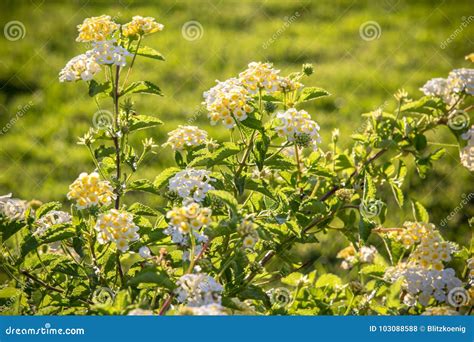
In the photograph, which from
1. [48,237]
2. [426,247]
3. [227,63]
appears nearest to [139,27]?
[48,237]

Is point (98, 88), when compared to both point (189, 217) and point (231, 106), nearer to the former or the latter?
point (231, 106)

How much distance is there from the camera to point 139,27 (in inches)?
78.4

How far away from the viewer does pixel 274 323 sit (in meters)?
1.73

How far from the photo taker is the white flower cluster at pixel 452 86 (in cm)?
197

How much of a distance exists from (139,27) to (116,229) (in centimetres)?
61

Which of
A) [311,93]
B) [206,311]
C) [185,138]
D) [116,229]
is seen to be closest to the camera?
[206,311]

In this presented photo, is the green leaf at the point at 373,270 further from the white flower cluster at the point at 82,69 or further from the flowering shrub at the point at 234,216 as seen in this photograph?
the white flower cluster at the point at 82,69

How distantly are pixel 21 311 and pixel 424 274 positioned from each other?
43.0 inches

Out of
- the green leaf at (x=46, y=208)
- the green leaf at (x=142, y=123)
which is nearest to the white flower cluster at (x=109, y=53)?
the green leaf at (x=142, y=123)

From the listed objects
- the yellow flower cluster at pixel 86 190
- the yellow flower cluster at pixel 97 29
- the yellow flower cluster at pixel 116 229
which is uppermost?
the yellow flower cluster at pixel 97 29

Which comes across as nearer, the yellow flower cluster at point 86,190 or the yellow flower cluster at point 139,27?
the yellow flower cluster at point 86,190

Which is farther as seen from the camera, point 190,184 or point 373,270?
point 373,270

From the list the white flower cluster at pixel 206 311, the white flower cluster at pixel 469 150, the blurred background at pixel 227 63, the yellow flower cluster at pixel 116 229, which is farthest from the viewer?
the blurred background at pixel 227 63

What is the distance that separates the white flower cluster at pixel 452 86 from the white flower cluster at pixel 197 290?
869 mm
